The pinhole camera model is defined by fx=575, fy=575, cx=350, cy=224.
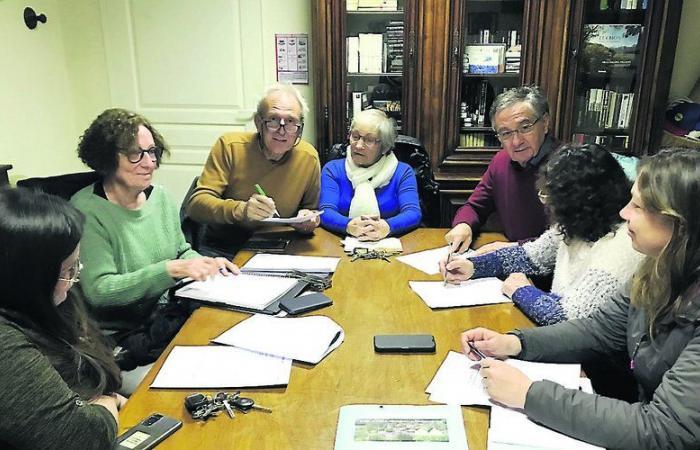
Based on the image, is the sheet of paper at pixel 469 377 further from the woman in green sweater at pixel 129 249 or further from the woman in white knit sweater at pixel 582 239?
the woman in green sweater at pixel 129 249

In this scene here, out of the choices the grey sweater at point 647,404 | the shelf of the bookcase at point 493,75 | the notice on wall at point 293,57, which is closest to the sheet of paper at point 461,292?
the grey sweater at point 647,404

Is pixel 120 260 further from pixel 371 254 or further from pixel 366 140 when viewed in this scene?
pixel 366 140

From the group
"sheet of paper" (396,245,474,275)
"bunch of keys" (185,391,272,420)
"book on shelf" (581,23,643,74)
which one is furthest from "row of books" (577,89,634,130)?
"bunch of keys" (185,391,272,420)

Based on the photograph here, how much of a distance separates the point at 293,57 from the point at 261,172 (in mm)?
1208

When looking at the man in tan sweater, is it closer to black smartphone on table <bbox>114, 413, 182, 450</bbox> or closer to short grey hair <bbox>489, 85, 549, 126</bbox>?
short grey hair <bbox>489, 85, 549, 126</bbox>

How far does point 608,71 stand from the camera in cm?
301

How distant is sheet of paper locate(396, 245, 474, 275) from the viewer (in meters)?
1.94

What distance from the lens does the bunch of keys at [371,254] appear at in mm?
2051

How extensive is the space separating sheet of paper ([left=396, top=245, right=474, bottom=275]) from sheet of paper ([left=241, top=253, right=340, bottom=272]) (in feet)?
0.83

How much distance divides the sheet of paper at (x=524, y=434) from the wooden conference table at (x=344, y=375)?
25mm

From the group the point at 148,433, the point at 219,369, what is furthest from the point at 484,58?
the point at 148,433

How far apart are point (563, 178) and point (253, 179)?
1.26 metres

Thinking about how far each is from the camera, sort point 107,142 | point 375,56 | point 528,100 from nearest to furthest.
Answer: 1. point 107,142
2. point 528,100
3. point 375,56

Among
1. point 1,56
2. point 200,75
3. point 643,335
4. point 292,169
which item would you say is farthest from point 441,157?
point 1,56
